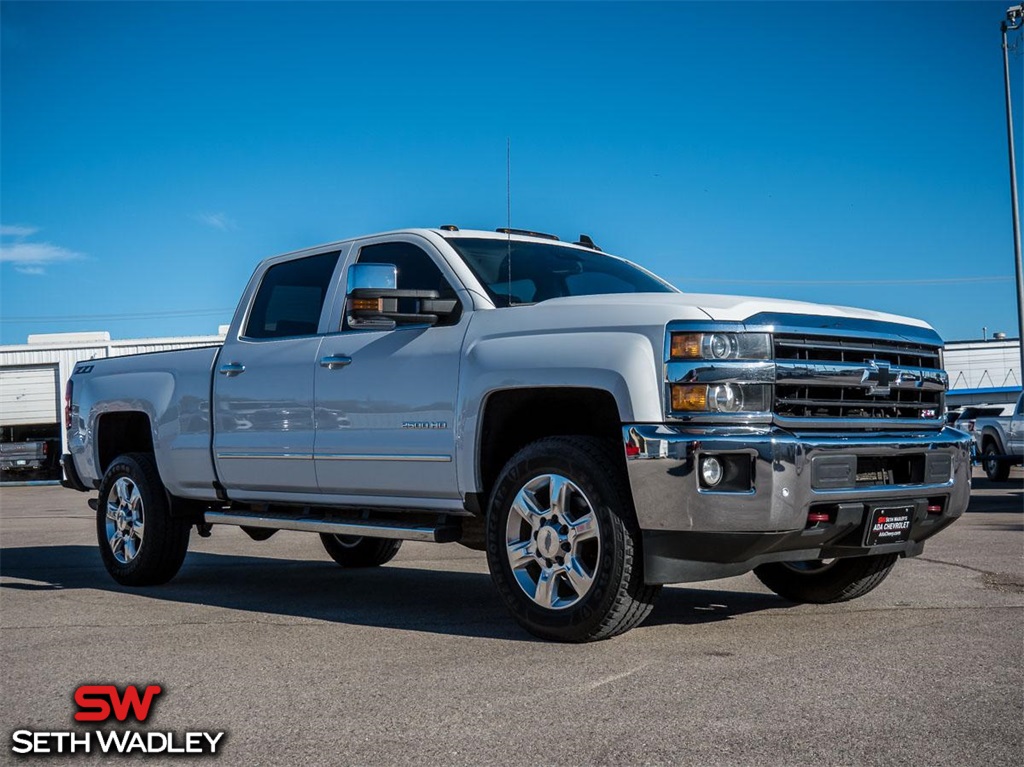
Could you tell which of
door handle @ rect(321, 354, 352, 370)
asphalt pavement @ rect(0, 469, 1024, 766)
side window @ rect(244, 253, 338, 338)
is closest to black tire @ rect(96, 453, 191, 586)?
asphalt pavement @ rect(0, 469, 1024, 766)

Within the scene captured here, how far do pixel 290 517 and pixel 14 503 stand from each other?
1585 cm

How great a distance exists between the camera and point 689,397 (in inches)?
189

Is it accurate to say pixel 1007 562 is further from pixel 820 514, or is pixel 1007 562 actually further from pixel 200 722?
pixel 200 722

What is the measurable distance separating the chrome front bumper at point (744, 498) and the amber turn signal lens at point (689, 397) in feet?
0.29

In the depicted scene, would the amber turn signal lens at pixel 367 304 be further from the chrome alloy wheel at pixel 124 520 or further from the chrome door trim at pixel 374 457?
the chrome alloy wheel at pixel 124 520

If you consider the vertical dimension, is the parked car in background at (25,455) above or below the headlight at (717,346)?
below

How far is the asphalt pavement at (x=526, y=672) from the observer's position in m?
3.47

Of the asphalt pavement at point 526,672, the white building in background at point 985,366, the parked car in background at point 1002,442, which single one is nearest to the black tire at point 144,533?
the asphalt pavement at point 526,672

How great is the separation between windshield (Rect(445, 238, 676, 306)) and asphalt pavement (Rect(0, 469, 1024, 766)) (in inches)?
70.3

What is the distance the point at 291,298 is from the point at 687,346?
10.8 ft

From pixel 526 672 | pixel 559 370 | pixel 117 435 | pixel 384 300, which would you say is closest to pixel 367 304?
pixel 384 300

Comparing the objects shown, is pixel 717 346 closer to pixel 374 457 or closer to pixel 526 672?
pixel 526 672

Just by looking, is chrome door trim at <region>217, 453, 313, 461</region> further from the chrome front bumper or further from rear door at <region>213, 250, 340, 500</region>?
the chrome front bumper

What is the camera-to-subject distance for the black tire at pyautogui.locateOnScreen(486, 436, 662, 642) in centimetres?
492
